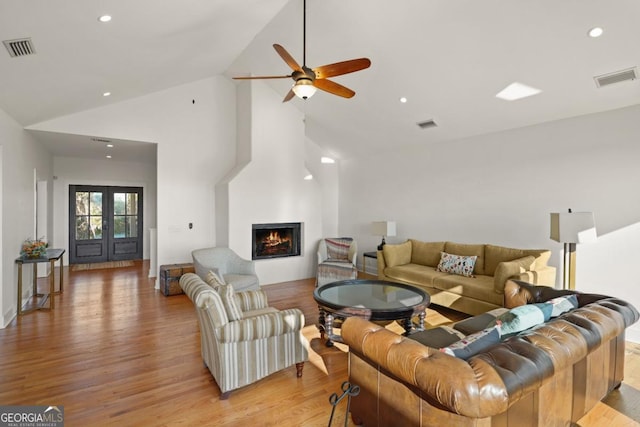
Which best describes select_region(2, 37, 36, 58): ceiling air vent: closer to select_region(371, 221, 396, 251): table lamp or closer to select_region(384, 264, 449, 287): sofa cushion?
select_region(384, 264, 449, 287): sofa cushion

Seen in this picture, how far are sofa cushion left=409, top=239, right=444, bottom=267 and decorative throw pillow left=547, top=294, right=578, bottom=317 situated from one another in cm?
277

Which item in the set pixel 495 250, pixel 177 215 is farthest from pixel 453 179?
pixel 177 215

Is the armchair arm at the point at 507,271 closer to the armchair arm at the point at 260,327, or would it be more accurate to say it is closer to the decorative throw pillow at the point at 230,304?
the armchair arm at the point at 260,327

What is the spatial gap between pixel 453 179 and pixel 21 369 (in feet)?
19.8

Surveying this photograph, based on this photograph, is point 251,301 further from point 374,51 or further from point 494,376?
point 374,51

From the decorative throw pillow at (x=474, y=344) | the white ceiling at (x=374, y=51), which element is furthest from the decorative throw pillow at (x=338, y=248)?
the decorative throw pillow at (x=474, y=344)

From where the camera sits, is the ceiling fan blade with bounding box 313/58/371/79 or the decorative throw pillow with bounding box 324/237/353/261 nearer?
the ceiling fan blade with bounding box 313/58/371/79

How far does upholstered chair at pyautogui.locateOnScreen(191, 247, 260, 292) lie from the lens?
488cm

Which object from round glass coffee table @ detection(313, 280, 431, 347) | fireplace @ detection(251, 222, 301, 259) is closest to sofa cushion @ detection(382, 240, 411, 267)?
round glass coffee table @ detection(313, 280, 431, 347)

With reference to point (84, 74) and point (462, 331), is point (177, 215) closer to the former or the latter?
point (84, 74)

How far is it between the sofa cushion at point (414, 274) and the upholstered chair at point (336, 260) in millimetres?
728

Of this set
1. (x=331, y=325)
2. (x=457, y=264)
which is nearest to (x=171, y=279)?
(x=331, y=325)

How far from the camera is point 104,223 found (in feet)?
28.5

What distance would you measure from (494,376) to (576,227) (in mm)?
2837
